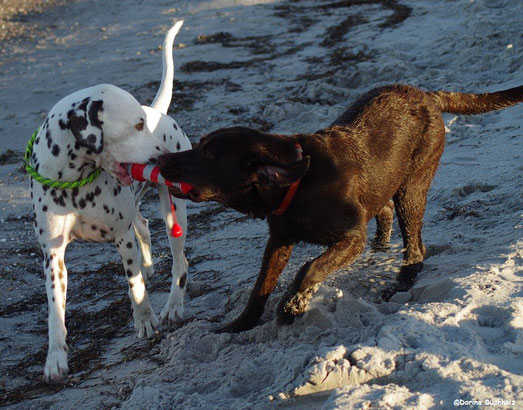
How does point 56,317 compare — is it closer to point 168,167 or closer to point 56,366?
point 56,366

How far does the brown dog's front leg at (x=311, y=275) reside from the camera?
4.54m

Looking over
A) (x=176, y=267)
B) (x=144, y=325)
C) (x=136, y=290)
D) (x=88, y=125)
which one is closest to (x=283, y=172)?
(x=88, y=125)

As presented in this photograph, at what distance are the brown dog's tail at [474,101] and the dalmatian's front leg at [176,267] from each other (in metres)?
2.04

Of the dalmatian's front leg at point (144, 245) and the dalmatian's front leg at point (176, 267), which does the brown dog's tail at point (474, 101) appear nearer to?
the dalmatian's front leg at point (176, 267)

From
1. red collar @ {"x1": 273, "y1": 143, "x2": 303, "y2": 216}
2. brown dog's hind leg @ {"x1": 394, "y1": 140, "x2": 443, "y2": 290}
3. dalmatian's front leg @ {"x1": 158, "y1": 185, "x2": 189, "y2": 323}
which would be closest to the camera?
red collar @ {"x1": 273, "y1": 143, "x2": 303, "y2": 216}

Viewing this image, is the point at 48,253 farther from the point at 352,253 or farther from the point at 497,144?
the point at 497,144

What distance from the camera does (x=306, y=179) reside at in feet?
15.1

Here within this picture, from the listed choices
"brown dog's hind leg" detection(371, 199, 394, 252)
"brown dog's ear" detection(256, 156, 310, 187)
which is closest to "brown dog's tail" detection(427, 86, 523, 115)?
"brown dog's hind leg" detection(371, 199, 394, 252)

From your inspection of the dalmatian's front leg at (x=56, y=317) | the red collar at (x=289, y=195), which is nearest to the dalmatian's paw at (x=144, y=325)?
the dalmatian's front leg at (x=56, y=317)

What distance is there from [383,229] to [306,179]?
160cm

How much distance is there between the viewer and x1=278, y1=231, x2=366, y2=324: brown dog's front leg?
4543mm

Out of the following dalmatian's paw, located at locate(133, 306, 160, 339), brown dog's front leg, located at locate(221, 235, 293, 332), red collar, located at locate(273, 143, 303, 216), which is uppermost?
red collar, located at locate(273, 143, 303, 216)

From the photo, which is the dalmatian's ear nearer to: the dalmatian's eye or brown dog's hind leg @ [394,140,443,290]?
the dalmatian's eye

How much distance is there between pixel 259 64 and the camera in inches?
458
